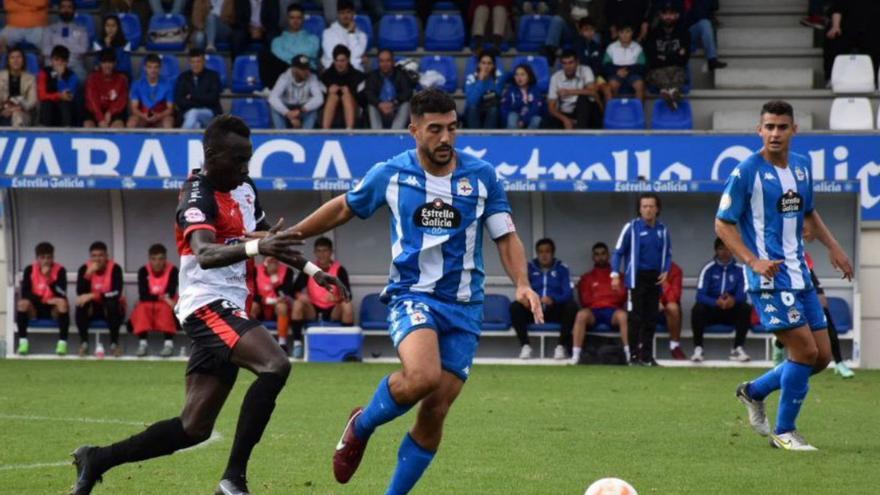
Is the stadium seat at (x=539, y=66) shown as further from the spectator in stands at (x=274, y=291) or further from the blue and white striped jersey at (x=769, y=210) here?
the blue and white striped jersey at (x=769, y=210)

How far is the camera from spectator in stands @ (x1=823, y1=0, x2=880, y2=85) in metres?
22.6

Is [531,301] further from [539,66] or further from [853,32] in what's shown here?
[853,32]

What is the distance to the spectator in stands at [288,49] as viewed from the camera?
22234mm

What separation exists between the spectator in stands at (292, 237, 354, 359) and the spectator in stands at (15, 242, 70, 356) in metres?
3.11

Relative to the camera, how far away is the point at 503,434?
1191 centimetres

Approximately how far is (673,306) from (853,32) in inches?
213

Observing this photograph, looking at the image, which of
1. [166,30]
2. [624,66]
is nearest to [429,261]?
[624,66]

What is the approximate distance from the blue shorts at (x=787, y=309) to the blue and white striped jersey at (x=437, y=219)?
3203 millimetres

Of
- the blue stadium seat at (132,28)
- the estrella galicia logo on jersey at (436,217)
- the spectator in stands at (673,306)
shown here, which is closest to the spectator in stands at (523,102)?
the spectator in stands at (673,306)

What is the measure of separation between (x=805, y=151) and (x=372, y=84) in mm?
5876

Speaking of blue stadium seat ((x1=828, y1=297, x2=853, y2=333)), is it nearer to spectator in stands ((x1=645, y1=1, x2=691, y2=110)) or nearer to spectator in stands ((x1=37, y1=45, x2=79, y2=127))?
spectator in stands ((x1=645, y1=1, x2=691, y2=110))

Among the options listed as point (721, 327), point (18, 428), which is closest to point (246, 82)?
point (721, 327)

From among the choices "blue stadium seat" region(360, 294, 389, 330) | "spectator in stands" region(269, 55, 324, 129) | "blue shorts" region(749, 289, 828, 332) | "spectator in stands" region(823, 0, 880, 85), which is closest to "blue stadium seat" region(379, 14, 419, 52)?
"spectator in stands" region(269, 55, 324, 129)

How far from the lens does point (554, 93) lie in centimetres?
2133
